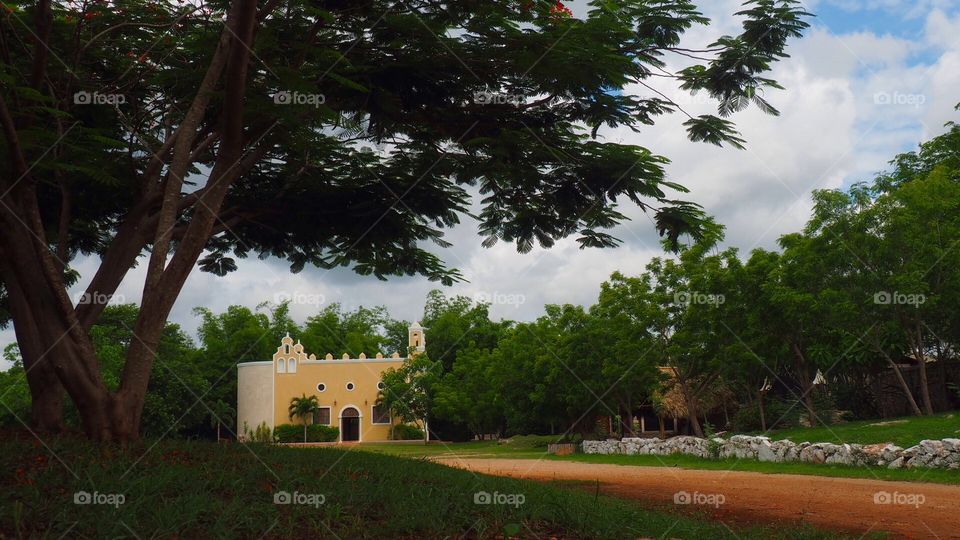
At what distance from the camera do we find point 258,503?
22.2 ft

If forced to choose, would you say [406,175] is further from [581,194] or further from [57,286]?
[57,286]

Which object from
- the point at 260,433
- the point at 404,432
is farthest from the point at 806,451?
the point at 404,432

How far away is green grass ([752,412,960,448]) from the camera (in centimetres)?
1909

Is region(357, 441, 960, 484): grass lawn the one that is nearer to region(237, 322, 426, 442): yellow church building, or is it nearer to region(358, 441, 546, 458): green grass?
region(358, 441, 546, 458): green grass

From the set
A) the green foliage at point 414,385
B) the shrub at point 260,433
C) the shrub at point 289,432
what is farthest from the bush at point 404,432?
the shrub at point 260,433

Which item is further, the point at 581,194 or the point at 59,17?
the point at 59,17

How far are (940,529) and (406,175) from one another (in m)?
8.02

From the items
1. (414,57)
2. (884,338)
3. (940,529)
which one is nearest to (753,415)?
(884,338)

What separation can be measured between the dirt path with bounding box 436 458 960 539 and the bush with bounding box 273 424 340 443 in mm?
36357

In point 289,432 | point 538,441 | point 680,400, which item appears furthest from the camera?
point 289,432

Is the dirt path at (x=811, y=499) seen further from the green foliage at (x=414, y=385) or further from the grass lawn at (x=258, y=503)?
the green foliage at (x=414, y=385)

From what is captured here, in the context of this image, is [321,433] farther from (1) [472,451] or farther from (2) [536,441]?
(1) [472,451]

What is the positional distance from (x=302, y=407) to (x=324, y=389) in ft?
6.48

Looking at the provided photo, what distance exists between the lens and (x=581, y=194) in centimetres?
1070
